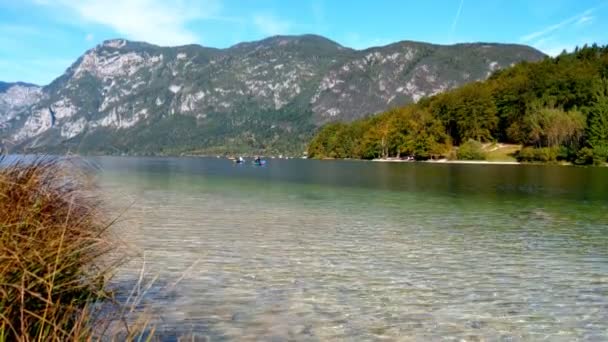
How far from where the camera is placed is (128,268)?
42.0 ft

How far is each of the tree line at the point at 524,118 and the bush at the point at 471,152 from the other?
66.1 inches

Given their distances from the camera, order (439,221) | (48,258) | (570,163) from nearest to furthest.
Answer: (48,258)
(439,221)
(570,163)

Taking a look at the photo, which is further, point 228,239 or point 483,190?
point 483,190

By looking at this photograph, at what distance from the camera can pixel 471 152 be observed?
12838cm

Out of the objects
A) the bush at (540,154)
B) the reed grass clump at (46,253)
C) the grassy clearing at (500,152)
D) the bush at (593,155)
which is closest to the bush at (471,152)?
the grassy clearing at (500,152)

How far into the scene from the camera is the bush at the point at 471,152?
126 meters

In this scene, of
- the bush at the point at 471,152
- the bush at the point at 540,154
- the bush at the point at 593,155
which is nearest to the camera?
the bush at the point at 593,155

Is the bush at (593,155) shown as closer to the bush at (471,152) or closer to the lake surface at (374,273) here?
the bush at (471,152)

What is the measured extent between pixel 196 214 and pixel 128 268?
40.5 feet

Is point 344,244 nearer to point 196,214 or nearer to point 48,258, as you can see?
point 196,214

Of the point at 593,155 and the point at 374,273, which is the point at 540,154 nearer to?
the point at 593,155

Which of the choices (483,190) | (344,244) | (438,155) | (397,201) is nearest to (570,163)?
(438,155)

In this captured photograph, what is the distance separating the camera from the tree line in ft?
359

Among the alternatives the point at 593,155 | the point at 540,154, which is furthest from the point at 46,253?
the point at 540,154
